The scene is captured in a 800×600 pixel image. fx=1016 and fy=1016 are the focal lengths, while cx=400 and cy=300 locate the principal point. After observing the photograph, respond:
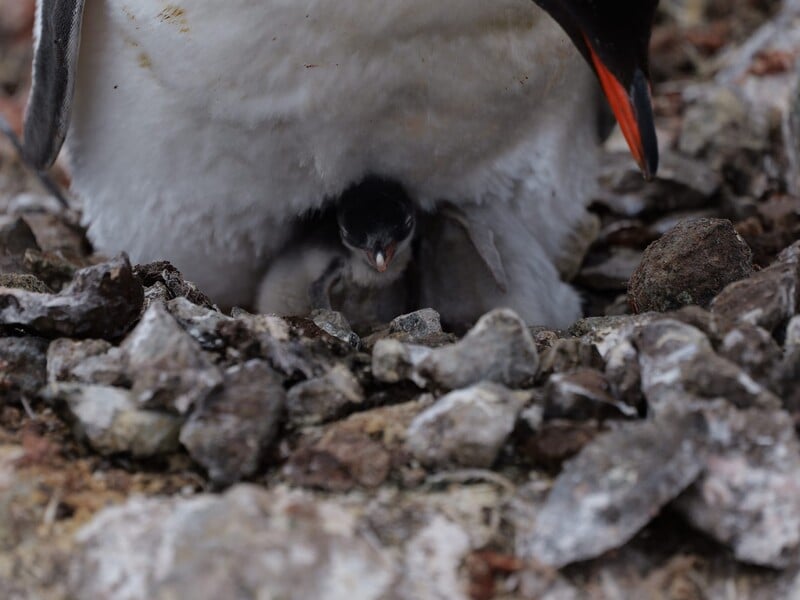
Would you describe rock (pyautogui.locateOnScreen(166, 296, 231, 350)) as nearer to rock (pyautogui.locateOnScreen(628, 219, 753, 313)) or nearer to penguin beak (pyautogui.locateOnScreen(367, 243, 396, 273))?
penguin beak (pyautogui.locateOnScreen(367, 243, 396, 273))

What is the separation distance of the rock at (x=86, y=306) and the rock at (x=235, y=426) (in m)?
0.27

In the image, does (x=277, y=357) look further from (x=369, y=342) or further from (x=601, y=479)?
(x=601, y=479)

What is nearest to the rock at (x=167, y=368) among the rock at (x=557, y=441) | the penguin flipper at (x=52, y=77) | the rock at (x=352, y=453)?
the rock at (x=352, y=453)

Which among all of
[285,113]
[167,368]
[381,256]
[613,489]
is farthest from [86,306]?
[613,489]

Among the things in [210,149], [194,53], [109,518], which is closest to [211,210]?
[210,149]

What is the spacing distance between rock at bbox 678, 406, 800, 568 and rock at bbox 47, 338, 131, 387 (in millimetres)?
648

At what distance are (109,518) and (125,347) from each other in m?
0.26

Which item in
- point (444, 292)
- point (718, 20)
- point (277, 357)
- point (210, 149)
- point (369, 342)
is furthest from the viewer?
point (718, 20)

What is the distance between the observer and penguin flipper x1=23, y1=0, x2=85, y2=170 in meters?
1.67

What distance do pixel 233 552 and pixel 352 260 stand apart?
994mm

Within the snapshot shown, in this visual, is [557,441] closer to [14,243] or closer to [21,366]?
[21,366]

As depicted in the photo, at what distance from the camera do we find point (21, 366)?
49.6 inches

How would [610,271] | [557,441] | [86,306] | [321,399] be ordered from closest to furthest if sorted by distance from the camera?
1. [557,441]
2. [321,399]
3. [86,306]
4. [610,271]

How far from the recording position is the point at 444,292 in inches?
78.2
